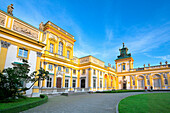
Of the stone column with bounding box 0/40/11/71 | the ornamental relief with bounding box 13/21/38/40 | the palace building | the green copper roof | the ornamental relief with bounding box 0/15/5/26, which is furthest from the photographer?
the green copper roof

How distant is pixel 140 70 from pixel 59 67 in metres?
28.7

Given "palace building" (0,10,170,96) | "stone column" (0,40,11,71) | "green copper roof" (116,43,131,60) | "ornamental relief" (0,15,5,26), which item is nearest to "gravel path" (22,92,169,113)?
"palace building" (0,10,170,96)

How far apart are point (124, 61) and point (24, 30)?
121 ft

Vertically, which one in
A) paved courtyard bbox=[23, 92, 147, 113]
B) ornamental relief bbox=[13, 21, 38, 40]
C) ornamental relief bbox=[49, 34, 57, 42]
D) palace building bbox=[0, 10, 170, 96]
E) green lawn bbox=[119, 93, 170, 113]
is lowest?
paved courtyard bbox=[23, 92, 147, 113]

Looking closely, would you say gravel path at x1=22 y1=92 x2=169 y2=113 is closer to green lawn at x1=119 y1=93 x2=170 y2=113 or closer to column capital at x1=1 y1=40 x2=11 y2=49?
green lawn at x1=119 y1=93 x2=170 y2=113

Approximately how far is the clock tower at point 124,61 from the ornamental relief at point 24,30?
115 ft

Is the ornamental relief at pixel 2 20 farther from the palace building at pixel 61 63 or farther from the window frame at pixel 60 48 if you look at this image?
the window frame at pixel 60 48

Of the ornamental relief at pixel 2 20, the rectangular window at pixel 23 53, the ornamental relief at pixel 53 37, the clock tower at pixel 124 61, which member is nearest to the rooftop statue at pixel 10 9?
the ornamental relief at pixel 2 20

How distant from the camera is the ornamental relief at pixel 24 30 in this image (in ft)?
46.4

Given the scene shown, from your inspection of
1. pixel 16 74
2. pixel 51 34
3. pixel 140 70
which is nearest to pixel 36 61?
pixel 16 74

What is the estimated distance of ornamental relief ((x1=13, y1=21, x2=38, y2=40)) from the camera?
14145mm

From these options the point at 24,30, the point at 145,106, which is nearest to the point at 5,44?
the point at 24,30

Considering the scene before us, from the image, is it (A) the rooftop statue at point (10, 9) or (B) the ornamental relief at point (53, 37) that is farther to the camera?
(B) the ornamental relief at point (53, 37)

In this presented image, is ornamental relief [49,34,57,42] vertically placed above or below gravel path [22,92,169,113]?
above
